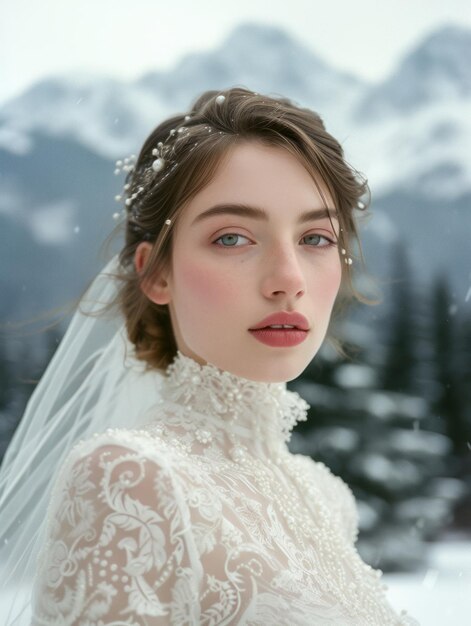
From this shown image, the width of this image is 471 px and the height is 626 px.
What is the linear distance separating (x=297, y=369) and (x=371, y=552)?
2333 millimetres

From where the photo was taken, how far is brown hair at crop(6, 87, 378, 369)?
4.13 feet

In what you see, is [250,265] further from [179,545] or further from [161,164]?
[179,545]

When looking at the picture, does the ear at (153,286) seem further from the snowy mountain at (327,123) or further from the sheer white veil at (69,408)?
the snowy mountain at (327,123)

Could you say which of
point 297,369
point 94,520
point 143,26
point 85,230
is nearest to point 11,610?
point 94,520

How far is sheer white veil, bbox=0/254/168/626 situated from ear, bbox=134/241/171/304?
0.14m

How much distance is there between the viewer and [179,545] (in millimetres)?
989

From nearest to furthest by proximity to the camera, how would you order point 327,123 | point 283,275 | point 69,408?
point 283,275, point 69,408, point 327,123

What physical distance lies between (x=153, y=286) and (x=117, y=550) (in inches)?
19.6

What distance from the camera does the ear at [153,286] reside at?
4.36 ft

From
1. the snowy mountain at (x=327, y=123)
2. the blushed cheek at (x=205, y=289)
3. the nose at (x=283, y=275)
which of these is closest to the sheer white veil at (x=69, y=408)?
the blushed cheek at (x=205, y=289)

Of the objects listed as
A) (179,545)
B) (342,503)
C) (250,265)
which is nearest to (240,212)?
(250,265)

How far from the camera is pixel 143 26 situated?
11.4ft

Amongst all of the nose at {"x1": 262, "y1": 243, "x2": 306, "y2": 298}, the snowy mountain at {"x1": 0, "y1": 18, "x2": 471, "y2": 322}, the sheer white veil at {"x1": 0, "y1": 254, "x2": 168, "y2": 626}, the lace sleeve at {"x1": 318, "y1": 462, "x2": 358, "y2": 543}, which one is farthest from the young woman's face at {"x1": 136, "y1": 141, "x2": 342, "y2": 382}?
the snowy mountain at {"x1": 0, "y1": 18, "x2": 471, "y2": 322}

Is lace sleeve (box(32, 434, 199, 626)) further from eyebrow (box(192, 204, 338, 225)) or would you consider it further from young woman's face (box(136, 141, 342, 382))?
eyebrow (box(192, 204, 338, 225))
